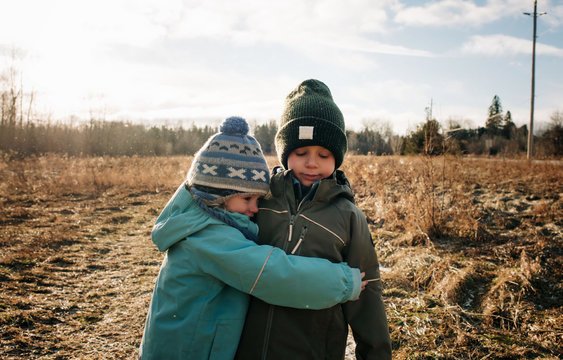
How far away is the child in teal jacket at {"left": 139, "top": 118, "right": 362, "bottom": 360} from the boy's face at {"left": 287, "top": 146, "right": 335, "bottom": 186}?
37 cm

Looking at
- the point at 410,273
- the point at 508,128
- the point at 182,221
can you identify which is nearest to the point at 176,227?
the point at 182,221

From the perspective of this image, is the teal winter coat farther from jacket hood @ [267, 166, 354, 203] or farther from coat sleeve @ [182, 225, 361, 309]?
jacket hood @ [267, 166, 354, 203]

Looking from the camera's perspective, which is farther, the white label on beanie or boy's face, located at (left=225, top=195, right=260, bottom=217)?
the white label on beanie

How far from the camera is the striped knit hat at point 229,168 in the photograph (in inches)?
60.8

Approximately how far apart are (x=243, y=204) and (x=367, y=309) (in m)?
0.79

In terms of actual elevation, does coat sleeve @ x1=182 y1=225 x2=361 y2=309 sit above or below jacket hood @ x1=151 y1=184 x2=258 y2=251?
below

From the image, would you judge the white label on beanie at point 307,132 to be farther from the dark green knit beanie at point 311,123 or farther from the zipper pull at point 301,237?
the zipper pull at point 301,237

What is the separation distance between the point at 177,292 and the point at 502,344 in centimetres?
243

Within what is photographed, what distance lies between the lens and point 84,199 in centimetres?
987

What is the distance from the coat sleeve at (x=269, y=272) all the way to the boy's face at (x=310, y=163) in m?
0.56

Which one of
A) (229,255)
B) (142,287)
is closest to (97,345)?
(142,287)

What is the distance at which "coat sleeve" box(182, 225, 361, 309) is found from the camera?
1331 millimetres

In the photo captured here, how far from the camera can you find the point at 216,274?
1.38 metres

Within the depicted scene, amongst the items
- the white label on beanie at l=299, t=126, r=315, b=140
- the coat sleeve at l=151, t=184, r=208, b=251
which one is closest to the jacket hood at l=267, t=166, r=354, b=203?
the white label on beanie at l=299, t=126, r=315, b=140
